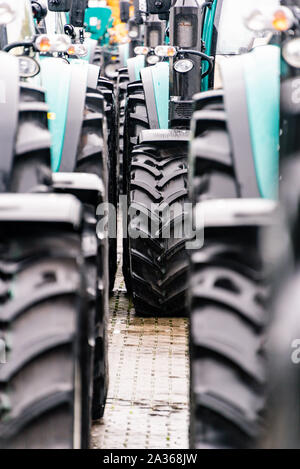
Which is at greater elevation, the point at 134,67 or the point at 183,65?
the point at 134,67

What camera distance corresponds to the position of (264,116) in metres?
3.11

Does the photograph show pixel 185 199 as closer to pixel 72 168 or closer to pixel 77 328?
pixel 72 168

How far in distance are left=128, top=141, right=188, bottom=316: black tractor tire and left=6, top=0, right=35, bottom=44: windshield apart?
1.00 metres

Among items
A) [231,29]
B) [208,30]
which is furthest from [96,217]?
[208,30]

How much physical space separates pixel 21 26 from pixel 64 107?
129 centimetres

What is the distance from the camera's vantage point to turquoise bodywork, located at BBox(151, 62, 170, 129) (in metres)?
Answer: 6.84

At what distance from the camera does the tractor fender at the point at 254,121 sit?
298 cm

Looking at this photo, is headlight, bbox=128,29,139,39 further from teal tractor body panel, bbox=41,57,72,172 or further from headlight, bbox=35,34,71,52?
headlight, bbox=35,34,71,52

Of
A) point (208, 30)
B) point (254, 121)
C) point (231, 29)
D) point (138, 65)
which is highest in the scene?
point (138, 65)

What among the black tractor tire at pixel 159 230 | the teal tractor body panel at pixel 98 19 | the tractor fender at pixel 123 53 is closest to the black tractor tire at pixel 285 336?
the black tractor tire at pixel 159 230

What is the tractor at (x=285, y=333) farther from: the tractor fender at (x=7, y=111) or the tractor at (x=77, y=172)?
the tractor fender at (x=7, y=111)

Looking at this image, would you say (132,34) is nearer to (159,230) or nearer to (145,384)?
(159,230)

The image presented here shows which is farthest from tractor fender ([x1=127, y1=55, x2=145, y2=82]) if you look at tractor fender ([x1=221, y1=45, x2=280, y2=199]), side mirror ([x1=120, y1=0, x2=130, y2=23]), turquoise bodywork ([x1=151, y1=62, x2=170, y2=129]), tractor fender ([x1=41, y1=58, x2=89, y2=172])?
side mirror ([x1=120, y1=0, x2=130, y2=23])

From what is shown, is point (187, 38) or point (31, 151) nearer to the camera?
point (31, 151)
